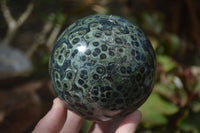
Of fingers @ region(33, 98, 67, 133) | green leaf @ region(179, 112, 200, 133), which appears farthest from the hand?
green leaf @ region(179, 112, 200, 133)

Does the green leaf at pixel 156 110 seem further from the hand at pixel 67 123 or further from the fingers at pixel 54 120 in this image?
the fingers at pixel 54 120

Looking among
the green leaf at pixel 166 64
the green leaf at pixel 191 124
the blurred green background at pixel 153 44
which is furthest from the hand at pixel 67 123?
the green leaf at pixel 166 64

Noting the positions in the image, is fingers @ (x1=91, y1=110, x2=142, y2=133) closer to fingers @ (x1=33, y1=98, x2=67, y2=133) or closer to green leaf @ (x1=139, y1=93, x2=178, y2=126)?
fingers @ (x1=33, y1=98, x2=67, y2=133)

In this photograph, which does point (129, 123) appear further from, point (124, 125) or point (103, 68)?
point (103, 68)

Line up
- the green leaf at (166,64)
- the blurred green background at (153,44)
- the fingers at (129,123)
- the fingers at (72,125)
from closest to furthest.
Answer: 1. the fingers at (129,123)
2. the fingers at (72,125)
3. the blurred green background at (153,44)
4. the green leaf at (166,64)

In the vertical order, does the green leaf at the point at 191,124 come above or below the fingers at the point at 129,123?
below

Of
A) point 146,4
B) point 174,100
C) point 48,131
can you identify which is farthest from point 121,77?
point 146,4

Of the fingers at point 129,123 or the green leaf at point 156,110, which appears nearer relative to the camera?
the fingers at point 129,123

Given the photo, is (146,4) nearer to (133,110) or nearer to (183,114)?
(183,114)
